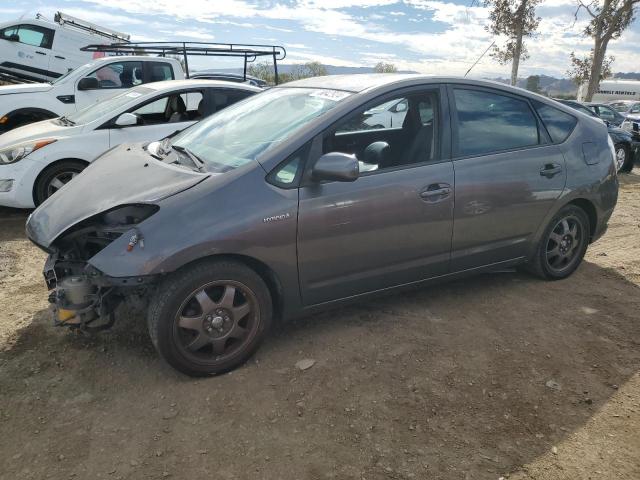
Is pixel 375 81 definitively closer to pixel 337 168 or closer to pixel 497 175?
pixel 337 168

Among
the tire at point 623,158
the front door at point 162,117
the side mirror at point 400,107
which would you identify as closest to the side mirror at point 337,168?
the side mirror at point 400,107

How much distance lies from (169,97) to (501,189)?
4.21 metres

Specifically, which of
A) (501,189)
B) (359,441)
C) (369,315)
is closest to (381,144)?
(501,189)

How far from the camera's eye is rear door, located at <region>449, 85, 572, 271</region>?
3.53 m

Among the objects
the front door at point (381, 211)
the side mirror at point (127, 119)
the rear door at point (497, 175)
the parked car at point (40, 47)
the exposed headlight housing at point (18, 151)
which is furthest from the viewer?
the parked car at point (40, 47)

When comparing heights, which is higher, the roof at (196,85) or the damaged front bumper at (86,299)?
the roof at (196,85)

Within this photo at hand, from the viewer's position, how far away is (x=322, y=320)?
363 centimetres

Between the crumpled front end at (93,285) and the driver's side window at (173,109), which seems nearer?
the crumpled front end at (93,285)

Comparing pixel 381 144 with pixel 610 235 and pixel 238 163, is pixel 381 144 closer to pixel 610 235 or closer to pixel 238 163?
pixel 238 163

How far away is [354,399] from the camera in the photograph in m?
2.77

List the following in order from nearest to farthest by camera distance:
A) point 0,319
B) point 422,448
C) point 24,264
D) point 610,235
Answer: point 422,448 < point 0,319 < point 24,264 < point 610,235

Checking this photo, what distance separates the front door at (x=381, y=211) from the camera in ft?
9.96

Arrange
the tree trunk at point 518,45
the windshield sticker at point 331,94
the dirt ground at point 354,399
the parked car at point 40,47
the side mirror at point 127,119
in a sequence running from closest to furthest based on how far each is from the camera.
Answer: the dirt ground at point 354,399
the windshield sticker at point 331,94
the side mirror at point 127,119
the parked car at point 40,47
the tree trunk at point 518,45

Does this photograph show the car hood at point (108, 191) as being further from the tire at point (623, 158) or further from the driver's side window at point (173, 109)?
the tire at point (623, 158)
